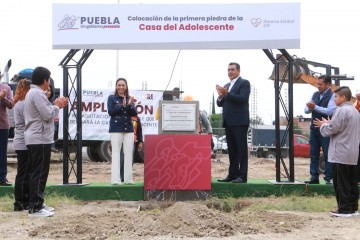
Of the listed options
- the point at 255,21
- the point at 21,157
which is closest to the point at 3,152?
the point at 21,157

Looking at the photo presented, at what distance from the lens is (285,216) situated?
572 cm

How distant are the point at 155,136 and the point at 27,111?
6.82 ft

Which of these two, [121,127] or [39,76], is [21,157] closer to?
[39,76]

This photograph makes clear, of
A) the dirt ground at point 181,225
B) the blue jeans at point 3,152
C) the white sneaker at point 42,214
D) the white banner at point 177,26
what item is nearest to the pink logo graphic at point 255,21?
the white banner at point 177,26

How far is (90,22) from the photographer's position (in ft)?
23.7

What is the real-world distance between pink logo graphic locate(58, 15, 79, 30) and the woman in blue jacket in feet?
3.62

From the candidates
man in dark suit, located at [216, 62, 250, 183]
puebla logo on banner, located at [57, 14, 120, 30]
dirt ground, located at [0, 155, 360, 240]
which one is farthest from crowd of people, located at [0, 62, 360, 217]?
puebla logo on banner, located at [57, 14, 120, 30]

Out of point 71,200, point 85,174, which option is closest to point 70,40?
point 71,200

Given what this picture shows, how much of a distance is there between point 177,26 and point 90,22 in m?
1.31

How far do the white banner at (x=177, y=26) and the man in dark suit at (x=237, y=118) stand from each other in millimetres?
595

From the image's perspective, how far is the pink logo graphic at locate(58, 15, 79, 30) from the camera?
7234 mm

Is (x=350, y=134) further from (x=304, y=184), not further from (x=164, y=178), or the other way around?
(x=164, y=178)

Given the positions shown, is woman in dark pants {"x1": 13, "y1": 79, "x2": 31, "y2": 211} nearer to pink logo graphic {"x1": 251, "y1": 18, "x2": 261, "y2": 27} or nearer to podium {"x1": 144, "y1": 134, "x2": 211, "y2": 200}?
podium {"x1": 144, "y1": 134, "x2": 211, "y2": 200}

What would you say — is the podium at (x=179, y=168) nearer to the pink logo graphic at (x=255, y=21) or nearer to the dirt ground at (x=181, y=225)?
the dirt ground at (x=181, y=225)
